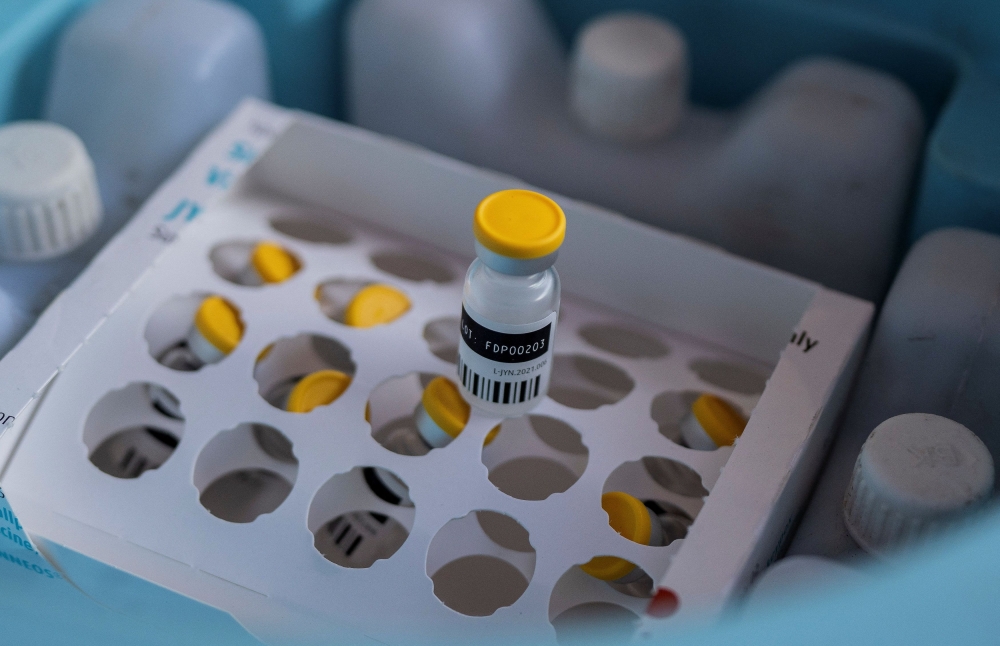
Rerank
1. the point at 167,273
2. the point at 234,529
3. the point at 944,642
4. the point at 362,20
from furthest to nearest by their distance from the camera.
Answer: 1. the point at 362,20
2. the point at 167,273
3. the point at 234,529
4. the point at 944,642

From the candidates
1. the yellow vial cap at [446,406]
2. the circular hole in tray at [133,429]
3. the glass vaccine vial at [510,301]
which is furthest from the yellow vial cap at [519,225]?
the circular hole in tray at [133,429]

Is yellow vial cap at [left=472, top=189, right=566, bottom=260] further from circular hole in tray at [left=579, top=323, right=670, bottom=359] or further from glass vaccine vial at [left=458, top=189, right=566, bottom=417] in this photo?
circular hole in tray at [left=579, top=323, right=670, bottom=359]

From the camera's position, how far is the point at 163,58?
2.13 ft

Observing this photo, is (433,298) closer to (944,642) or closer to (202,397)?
(202,397)

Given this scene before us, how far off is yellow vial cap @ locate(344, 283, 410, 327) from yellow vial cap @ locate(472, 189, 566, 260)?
0.43ft

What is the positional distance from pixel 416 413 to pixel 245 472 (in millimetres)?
108

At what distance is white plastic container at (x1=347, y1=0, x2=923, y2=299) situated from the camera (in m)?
0.67

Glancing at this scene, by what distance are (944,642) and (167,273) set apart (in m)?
0.43

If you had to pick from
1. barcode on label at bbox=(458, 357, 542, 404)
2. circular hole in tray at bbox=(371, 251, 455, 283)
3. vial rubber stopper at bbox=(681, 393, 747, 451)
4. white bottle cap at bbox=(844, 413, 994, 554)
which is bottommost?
circular hole in tray at bbox=(371, 251, 455, 283)

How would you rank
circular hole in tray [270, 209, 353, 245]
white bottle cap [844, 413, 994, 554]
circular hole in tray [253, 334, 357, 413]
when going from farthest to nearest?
circular hole in tray [270, 209, 353, 245]
circular hole in tray [253, 334, 357, 413]
white bottle cap [844, 413, 994, 554]

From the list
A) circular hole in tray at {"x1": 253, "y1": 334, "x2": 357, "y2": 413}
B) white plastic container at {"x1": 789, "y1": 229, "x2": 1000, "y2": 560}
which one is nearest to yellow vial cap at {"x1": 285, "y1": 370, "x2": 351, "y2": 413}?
circular hole in tray at {"x1": 253, "y1": 334, "x2": 357, "y2": 413}

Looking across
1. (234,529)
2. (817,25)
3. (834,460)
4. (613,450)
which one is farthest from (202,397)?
(817,25)

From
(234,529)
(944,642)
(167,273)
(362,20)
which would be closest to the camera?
(944,642)

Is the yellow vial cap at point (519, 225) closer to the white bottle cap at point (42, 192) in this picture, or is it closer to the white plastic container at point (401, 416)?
the white plastic container at point (401, 416)
